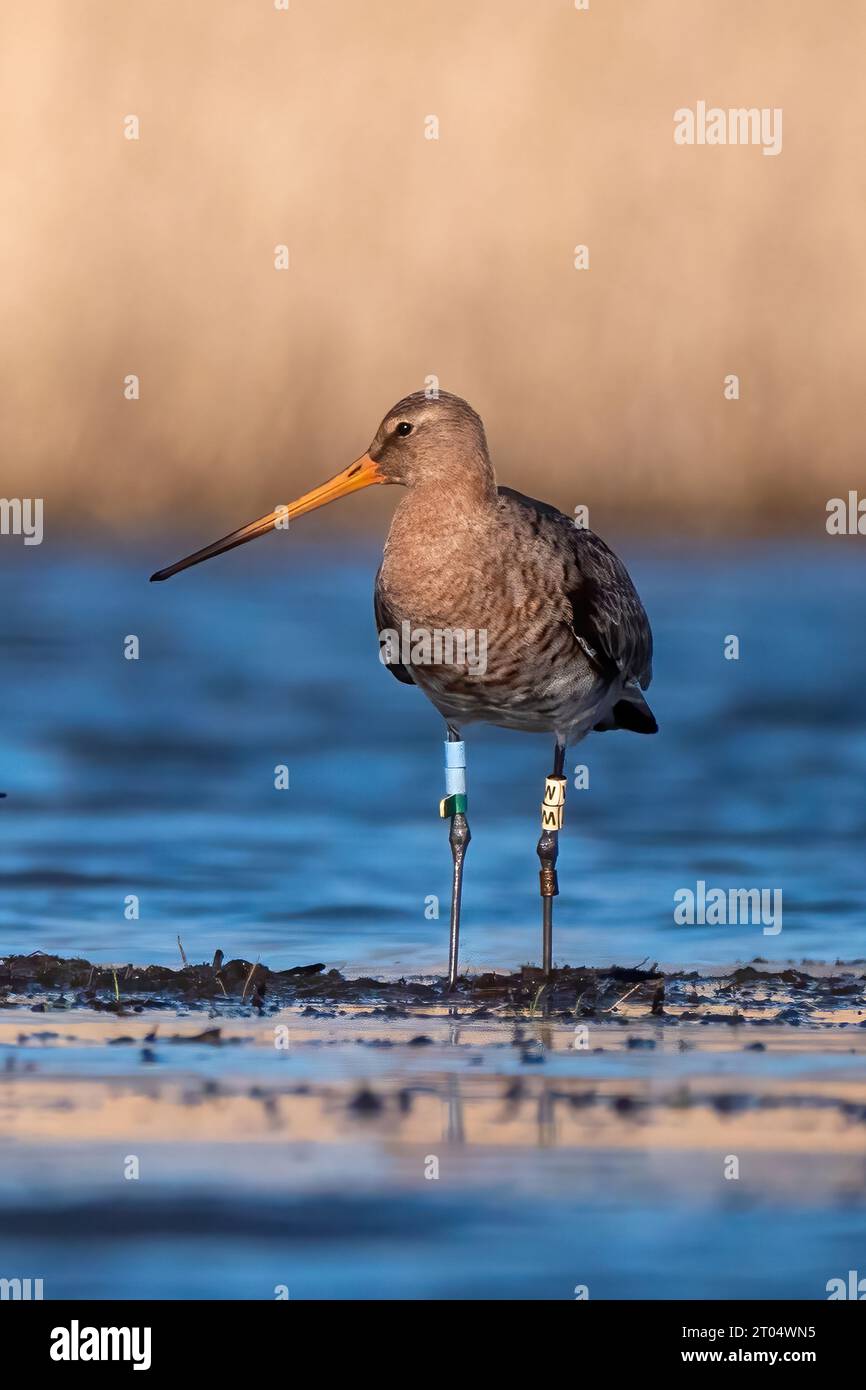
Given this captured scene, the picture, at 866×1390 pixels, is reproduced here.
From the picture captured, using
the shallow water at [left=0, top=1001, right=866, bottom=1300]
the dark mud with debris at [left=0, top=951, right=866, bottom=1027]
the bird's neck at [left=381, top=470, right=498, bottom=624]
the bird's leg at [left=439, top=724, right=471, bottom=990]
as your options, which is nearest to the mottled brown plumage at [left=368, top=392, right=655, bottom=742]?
the bird's neck at [left=381, top=470, right=498, bottom=624]

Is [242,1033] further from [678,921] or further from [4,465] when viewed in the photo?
[4,465]

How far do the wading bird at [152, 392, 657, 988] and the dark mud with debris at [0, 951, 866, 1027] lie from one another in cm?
23

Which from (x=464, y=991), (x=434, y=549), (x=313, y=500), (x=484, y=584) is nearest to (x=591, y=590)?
(x=484, y=584)

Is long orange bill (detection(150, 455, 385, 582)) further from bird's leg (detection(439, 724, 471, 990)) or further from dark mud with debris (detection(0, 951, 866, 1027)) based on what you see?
dark mud with debris (detection(0, 951, 866, 1027))

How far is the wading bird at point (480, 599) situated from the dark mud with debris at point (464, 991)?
0.75ft

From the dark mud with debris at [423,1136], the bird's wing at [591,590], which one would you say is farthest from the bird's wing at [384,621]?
the dark mud with debris at [423,1136]

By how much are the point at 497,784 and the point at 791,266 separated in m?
8.80

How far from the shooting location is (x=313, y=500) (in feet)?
30.5

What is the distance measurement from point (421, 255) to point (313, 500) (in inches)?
457

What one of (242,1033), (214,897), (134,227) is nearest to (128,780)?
(214,897)

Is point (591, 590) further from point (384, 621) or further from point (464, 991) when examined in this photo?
point (464, 991)

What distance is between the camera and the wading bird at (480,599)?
866 centimetres

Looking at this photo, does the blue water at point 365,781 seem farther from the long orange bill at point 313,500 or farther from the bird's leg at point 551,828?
the long orange bill at point 313,500

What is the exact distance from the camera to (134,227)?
21312 millimetres
